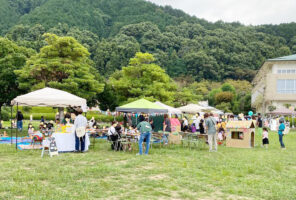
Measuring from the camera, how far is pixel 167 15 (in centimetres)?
11162

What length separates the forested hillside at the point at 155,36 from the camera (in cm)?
7238

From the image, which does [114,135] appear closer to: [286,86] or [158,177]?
[158,177]

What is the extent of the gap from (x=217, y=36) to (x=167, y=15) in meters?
26.1

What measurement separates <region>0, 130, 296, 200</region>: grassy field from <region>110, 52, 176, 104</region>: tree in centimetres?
1963

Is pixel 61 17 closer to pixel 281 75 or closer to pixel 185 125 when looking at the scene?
pixel 281 75

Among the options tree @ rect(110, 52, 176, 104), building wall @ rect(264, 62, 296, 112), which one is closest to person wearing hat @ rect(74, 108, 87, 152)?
tree @ rect(110, 52, 176, 104)

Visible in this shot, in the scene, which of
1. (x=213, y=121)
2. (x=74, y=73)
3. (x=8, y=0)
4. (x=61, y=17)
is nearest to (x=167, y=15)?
(x=61, y=17)

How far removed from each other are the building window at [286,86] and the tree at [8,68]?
35589mm

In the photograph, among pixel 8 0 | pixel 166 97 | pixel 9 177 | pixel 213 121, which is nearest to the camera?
pixel 9 177

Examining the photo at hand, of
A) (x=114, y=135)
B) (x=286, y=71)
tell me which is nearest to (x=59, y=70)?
(x=114, y=135)

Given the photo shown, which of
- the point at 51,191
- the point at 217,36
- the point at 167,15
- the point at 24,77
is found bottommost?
the point at 51,191

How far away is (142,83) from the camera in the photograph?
2989 cm

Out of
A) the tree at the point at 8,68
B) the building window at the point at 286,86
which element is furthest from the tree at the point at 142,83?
the building window at the point at 286,86

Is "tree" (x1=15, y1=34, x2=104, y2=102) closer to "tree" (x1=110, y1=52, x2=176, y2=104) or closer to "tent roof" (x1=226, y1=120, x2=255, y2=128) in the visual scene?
"tree" (x1=110, y1=52, x2=176, y2=104)
